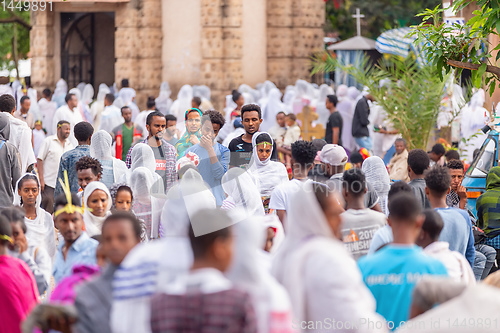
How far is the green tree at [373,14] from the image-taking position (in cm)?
2534

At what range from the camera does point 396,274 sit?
407cm

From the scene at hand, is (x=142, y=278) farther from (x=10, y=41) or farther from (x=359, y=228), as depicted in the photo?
(x=10, y=41)

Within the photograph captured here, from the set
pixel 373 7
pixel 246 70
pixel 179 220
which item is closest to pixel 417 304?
pixel 179 220

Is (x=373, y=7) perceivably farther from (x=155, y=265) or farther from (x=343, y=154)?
(x=155, y=265)

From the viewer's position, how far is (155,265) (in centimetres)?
364

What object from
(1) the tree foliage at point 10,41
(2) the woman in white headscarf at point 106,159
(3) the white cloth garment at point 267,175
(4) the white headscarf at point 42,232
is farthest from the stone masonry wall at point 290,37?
(4) the white headscarf at point 42,232

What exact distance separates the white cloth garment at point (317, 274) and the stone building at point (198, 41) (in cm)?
1490

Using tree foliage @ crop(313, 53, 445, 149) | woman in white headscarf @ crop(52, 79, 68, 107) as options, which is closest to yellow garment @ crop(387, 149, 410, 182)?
tree foliage @ crop(313, 53, 445, 149)

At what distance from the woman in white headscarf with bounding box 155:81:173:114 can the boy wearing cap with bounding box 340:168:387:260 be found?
1234cm

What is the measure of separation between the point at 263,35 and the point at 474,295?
16.6 m

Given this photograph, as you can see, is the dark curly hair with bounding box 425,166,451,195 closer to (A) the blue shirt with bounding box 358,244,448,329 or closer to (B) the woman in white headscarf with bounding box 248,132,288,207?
(A) the blue shirt with bounding box 358,244,448,329

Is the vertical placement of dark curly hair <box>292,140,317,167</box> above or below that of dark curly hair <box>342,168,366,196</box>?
above

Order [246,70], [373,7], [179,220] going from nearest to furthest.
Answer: [179,220]
[246,70]
[373,7]

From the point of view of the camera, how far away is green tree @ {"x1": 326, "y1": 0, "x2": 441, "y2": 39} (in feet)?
83.1
